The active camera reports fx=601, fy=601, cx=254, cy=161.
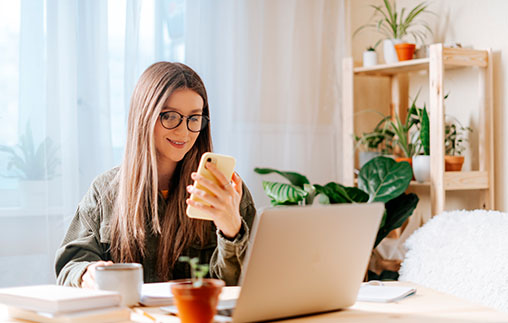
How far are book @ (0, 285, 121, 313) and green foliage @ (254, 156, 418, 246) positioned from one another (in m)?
1.64

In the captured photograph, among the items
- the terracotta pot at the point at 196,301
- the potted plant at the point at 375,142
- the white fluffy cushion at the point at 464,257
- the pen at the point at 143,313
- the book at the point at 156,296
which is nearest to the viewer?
the terracotta pot at the point at 196,301

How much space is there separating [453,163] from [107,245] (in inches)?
64.4

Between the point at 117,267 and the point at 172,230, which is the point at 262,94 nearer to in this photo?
the point at 172,230

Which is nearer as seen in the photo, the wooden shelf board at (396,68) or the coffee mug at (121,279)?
the coffee mug at (121,279)

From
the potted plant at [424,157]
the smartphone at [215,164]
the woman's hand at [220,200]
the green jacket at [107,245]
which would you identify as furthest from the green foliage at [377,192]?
the smartphone at [215,164]

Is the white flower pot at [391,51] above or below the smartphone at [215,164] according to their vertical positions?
above

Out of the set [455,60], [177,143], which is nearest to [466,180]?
[455,60]

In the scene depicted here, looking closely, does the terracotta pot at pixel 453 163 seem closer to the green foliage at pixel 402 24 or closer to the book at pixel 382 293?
the green foliage at pixel 402 24

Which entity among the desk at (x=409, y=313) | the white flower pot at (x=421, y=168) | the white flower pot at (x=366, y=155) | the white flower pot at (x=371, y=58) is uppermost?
the white flower pot at (x=371, y=58)

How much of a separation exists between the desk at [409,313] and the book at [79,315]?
31 millimetres

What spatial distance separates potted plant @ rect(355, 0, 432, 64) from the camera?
2879mm

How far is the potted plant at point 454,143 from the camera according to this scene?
105 inches

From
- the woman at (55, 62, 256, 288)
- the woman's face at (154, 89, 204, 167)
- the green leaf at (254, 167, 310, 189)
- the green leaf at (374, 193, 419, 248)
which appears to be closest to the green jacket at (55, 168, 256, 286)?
the woman at (55, 62, 256, 288)

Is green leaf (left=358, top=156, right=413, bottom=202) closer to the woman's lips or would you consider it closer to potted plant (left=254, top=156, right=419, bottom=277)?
potted plant (left=254, top=156, right=419, bottom=277)
